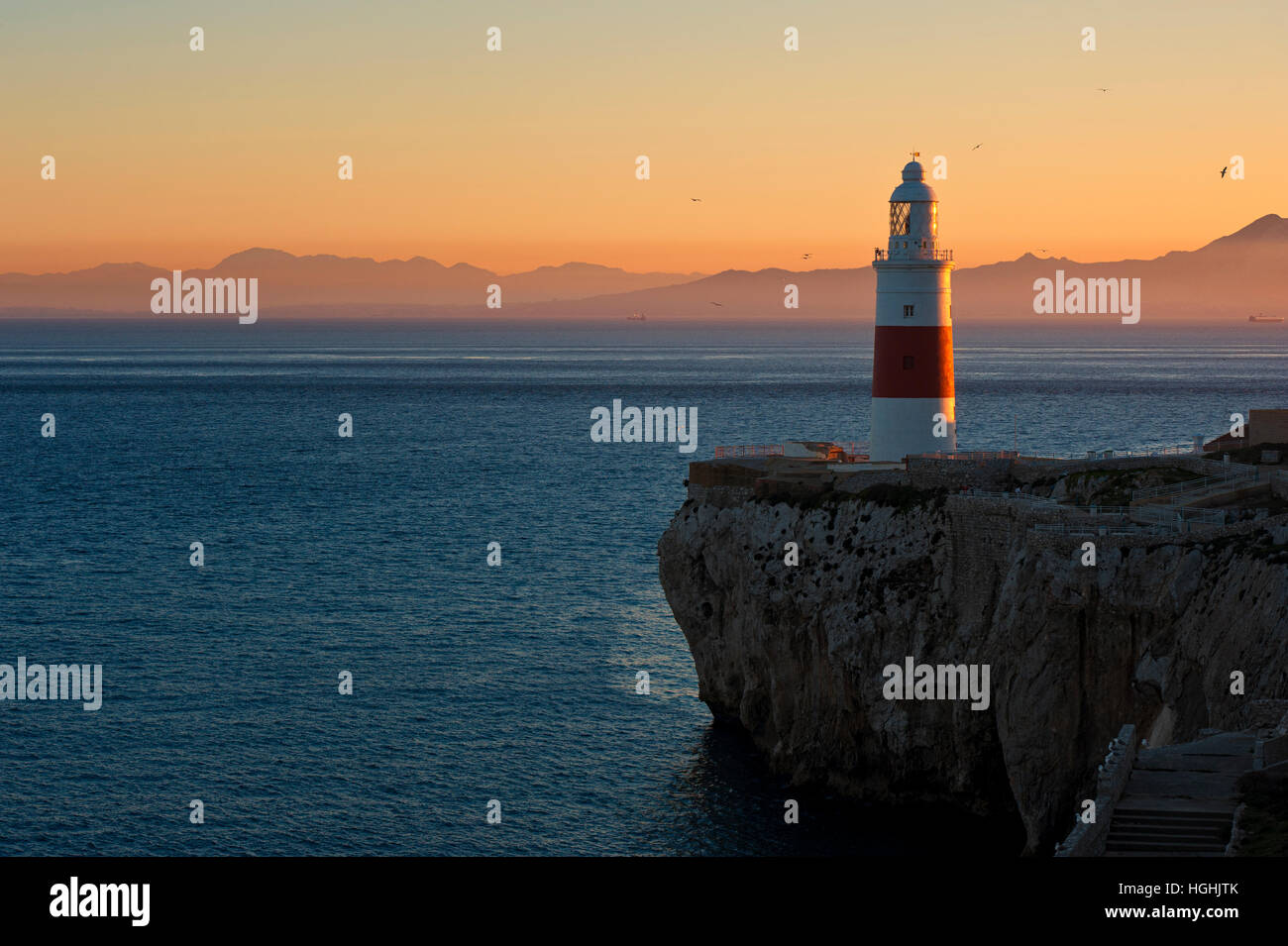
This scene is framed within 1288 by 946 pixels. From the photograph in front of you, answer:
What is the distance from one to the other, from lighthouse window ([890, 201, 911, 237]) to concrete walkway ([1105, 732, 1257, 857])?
26250 mm

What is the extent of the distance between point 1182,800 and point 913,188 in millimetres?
29232

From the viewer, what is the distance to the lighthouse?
1874 inches

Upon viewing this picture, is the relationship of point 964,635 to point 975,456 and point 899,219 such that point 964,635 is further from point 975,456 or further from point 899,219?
point 899,219

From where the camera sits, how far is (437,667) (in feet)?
171

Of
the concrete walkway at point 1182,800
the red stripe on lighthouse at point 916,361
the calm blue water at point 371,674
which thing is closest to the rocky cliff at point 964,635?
the calm blue water at point 371,674

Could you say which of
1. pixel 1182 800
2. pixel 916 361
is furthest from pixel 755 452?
pixel 1182 800

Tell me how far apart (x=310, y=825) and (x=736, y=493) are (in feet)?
56.0

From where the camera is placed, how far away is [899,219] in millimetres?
48312

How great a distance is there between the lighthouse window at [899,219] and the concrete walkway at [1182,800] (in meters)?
26.3

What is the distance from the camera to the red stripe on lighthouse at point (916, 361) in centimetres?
4766

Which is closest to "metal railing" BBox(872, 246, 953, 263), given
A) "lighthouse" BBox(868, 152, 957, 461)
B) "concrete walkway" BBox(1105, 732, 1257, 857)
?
"lighthouse" BBox(868, 152, 957, 461)

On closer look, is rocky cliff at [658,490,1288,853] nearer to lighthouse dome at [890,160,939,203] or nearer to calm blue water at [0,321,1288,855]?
calm blue water at [0,321,1288,855]
